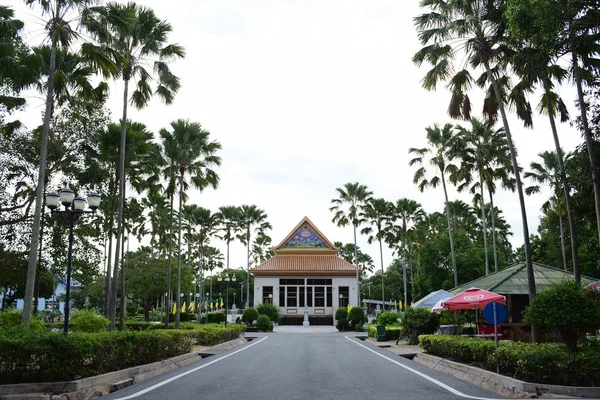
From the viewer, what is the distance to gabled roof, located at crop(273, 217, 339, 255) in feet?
170

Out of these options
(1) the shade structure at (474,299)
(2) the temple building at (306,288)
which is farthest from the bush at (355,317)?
(1) the shade structure at (474,299)

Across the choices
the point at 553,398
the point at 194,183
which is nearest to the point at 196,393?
the point at 553,398

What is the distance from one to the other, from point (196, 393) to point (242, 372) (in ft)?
11.5

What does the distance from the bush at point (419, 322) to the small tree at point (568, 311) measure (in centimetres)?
1247

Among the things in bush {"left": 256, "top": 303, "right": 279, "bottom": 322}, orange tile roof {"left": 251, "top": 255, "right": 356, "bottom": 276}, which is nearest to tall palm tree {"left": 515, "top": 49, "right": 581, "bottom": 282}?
bush {"left": 256, "top": 303, "right": 279, "bottom": 322}

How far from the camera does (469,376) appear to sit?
10.9 metres

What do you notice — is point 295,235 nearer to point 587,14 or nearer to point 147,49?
point 147,49

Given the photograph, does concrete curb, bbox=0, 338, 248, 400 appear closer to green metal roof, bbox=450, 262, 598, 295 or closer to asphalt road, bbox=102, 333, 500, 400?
asphalt road, bbox=102, 333, 500, 400

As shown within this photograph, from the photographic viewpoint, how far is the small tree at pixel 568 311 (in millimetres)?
9875

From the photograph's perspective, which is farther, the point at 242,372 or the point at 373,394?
the point at 242,372

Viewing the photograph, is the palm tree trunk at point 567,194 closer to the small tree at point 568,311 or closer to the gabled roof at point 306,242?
the small tree at point 568,311

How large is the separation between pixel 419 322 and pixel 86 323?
47.6 feet

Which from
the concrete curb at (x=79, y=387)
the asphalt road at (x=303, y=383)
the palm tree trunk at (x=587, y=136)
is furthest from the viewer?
the palm tree trunk at (x=587, y=136)

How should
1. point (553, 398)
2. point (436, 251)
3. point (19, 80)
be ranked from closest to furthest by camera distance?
point (553, 398), point (19, 80), point (436, 251)
